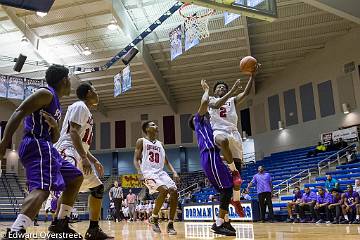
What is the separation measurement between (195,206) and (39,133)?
10726 mm

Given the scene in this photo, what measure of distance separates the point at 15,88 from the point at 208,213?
10.00 meters

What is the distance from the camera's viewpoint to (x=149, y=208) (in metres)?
17.1

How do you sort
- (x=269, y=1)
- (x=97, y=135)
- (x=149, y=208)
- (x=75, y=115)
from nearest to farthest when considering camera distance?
(x=75, y=115) → (x=269, y=1) → (x=149, y=208) → (x=97, y=135)

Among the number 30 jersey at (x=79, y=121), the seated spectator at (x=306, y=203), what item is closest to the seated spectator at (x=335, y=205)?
the seated spectator at (x=306, y=203)

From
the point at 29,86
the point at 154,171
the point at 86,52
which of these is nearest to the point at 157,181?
the point at 154,171

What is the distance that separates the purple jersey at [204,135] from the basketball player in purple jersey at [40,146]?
6.04ft

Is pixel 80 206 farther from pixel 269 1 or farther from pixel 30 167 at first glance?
pixel 30 167

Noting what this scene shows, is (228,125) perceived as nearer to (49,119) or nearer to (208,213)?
(49,119)

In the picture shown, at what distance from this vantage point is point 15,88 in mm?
16547

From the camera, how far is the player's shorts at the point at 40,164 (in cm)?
266

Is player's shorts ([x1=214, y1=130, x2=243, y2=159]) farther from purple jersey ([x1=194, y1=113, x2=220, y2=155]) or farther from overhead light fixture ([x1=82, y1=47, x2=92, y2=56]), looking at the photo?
overhead light fixture ([x1=82, y1=47, x2=92, y2=56])

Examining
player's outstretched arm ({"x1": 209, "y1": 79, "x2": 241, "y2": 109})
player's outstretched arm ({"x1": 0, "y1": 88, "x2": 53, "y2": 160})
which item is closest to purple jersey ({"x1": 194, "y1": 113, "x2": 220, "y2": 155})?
player's outstretched arm ({"x1": 209, "y1": 79, "x2": 241, "y2": 109})

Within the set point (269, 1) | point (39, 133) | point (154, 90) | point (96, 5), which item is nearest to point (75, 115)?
point (39, 133)

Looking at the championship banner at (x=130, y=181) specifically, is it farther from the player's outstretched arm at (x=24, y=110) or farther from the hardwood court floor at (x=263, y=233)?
the player's outstretched arm at (x=24, y=110)
